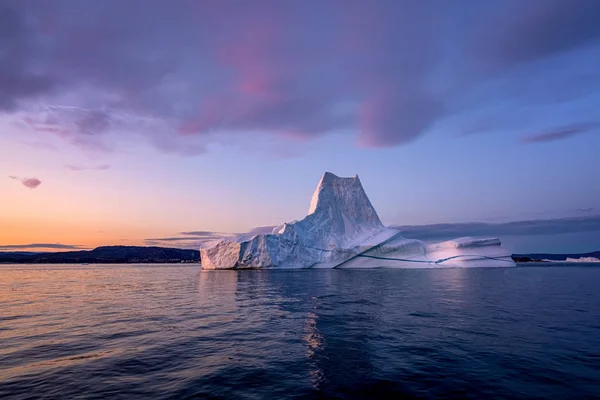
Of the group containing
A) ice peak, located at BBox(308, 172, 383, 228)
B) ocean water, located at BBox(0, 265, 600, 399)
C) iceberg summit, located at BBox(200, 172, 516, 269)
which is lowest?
ocean water, located at BBox(0, 265, 600, 399)

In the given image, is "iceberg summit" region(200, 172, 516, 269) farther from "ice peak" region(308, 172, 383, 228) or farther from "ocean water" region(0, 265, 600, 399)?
"ocean water" region(0, 265, 600, 399)

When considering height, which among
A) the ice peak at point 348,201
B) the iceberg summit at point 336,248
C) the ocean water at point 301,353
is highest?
the ice peak at point 348,201

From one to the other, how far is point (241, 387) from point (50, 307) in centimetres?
1552

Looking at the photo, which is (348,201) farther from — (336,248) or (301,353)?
(301,353)

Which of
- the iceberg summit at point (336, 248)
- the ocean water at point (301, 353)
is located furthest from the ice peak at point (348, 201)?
the ocean water at point (301, 353)

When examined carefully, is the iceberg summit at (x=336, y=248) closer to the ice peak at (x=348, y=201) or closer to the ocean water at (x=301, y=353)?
the ice peak at (x=348, y=201)

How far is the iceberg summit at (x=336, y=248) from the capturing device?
51.8 meters

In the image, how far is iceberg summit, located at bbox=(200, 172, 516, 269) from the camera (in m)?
51.8

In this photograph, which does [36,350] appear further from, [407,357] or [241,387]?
[407,357]

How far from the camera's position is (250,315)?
14188 mm

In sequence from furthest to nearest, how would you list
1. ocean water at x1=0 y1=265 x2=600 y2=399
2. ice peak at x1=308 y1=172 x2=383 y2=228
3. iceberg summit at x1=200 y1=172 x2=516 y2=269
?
ice peak at x1=308 y1=172 x2=383 y2=228
iceberg summit at x1=200 y1=172 x2=516 y2=269
ocean water at x1=0 y1=265 x2=600 y2=399

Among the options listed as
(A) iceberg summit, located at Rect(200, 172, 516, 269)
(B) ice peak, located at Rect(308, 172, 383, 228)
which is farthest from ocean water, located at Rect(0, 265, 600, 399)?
(B) ice peak, located at Rect(308, 172, 383, 228)

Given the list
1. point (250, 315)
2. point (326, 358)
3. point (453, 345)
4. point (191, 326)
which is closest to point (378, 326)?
point (453, 345)

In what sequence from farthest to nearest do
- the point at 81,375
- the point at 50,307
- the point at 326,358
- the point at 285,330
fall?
1. the point at 50,307
2. the point at 285,330
3. the point at 326,358
4. the point at 81,375
